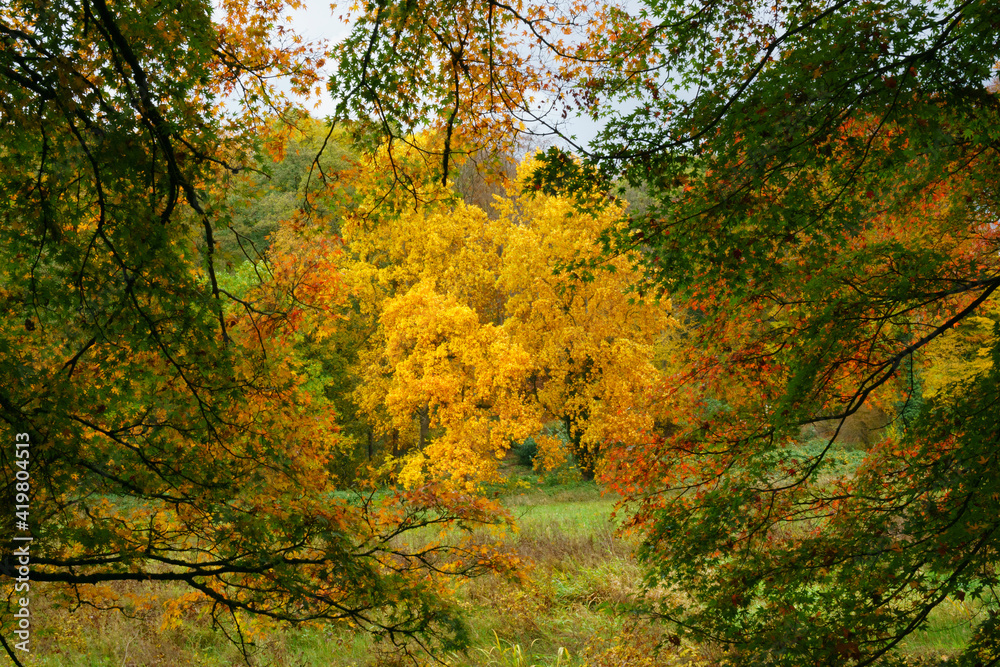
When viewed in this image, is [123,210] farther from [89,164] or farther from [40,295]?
[40,295]

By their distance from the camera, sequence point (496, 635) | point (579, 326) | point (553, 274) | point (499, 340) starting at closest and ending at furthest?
point (553, 274), point (496, 635), point (499, 340), point (579, 326)

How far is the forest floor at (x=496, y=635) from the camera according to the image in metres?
7.46

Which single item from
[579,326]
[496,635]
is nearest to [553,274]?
[496,635]

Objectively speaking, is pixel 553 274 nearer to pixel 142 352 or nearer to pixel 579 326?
pixel 142 352

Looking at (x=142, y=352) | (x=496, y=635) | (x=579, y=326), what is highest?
(x=142, y=352)

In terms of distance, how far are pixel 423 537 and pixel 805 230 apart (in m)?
9.82

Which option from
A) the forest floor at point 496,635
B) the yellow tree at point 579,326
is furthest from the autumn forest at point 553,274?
the yellow tree at point 579,326

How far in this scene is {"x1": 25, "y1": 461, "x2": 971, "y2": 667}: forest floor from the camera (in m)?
7.46

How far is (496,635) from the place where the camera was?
8.41 meters

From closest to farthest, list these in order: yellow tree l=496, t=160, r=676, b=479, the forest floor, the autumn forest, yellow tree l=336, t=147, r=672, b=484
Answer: the autumn forest
the forest floor
yellow tree l=336, t=147, r=672, b=484
yellow tree l=496, t=160, r=676, b=479

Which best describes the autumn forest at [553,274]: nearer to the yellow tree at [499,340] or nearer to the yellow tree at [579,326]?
the yellow tree at [499,340]

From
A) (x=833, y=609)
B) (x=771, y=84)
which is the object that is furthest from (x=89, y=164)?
(x=833, y=609)

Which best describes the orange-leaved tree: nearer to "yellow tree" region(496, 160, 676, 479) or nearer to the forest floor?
the forest floor

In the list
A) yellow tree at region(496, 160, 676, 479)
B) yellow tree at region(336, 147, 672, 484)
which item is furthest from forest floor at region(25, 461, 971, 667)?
yellow tree at region(496, 160, 676, 479)
